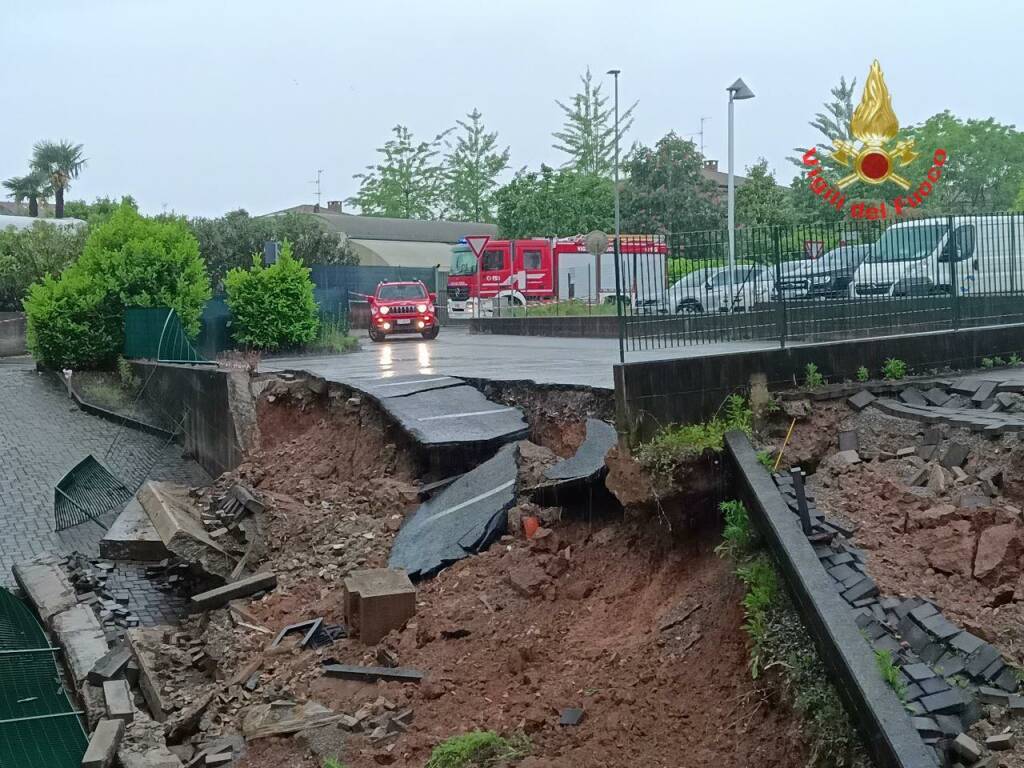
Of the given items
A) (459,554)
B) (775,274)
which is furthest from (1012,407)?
(459,554)

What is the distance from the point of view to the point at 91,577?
36.9 feet

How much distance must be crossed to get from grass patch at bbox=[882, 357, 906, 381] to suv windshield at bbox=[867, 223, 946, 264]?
3.08 metres

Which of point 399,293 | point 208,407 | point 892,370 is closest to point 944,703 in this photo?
point 892,370

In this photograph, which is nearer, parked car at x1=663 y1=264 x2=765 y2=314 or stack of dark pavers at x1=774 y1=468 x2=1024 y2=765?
stack of dark pavers at x1=774 y1=468 x2=1024 y2=765

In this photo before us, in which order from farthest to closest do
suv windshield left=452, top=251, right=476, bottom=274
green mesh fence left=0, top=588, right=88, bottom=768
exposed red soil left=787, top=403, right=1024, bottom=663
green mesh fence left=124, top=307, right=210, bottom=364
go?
suv windshield left=452, top=251, right=476, bottom=274
green mesh fence left=124, top=307, right=210, bottom=364
green mesh fence left=0, top=588, right=88, bottom=768
exposed red soil left=787, top=403, right=1024, bottom=663

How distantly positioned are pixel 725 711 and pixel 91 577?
8.17 m

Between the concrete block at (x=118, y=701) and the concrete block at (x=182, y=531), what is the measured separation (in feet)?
7.79

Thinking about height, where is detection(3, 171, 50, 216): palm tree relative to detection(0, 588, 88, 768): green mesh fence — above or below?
above

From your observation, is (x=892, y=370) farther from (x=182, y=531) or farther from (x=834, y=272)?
(x=182, y=531)

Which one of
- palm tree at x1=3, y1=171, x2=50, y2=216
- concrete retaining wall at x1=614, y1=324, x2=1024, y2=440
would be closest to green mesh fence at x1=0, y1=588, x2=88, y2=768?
concrete retaining wall at x1=614, y1=324, x2=1024, y2=440

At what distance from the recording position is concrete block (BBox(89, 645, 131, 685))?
848cm

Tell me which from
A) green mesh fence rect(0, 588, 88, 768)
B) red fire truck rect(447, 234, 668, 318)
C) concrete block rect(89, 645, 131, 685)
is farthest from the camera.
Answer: red fire truck rect(447, 234, 668, 318)

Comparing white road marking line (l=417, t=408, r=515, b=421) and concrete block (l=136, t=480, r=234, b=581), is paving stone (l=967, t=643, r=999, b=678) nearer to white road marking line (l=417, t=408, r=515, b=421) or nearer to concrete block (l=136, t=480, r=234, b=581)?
white road marking line (l=417, t=408, r=515, b=421)

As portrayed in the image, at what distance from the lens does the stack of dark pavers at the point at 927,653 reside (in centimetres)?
443
